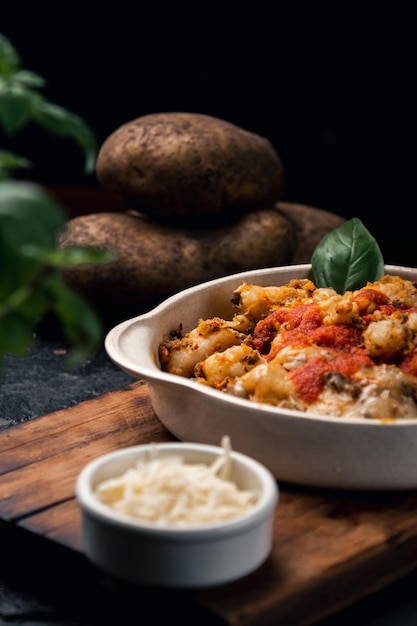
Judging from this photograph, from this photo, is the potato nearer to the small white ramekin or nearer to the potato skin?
the potato skin

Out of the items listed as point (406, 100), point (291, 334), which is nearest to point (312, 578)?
point (291, 334)

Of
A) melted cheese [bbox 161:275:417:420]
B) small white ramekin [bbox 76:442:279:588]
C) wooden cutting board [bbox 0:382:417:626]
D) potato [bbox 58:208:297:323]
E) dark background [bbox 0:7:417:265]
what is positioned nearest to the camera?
small white ramekin [bbox 76:442:279:588]

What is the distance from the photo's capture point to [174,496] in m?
1.88

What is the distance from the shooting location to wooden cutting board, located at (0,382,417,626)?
6.35 ft

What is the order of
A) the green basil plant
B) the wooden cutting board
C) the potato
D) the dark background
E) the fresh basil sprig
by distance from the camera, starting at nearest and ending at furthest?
the green basil plant, the wooden cutting board, the fresh basil sprig, the potato, the dark background

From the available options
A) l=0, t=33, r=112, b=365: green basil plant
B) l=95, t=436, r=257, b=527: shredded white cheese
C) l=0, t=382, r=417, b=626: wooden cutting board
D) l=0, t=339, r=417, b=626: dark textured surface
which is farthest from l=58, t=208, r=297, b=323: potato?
l=0, t=33, r=112, b=365: green basil plant

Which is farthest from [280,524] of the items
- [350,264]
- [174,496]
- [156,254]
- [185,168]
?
[185,168]

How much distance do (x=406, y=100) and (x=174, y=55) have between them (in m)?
1.34

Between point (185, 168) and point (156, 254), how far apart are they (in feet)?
1.23

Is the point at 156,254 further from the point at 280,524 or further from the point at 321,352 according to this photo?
the point at 280,524

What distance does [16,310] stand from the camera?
146cm

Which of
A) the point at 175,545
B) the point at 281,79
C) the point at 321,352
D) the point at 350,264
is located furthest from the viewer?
the point at 281,79

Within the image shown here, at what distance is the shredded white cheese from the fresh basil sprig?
1.32 meters

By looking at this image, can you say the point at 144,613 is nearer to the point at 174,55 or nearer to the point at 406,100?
the point at 406,100
